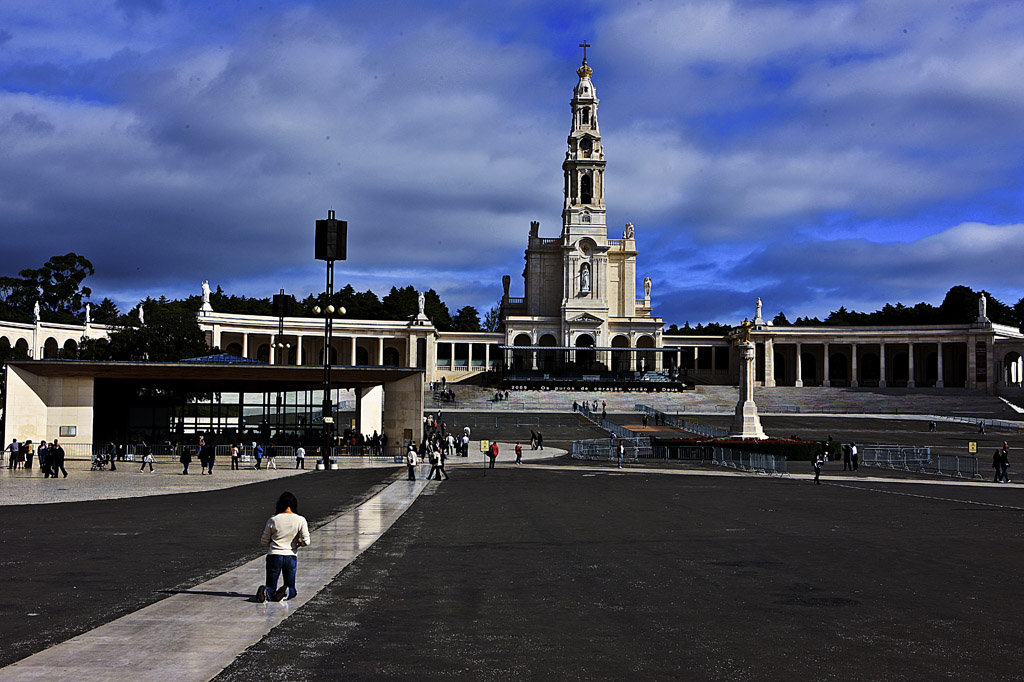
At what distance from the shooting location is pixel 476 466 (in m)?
40.6

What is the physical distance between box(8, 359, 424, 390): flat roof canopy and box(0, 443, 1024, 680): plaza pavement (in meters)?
20.1

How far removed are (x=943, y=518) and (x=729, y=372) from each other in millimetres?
100665

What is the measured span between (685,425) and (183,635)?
5591 cm

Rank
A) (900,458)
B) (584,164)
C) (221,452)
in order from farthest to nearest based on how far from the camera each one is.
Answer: (584,164)
(221,452)
(900,458)

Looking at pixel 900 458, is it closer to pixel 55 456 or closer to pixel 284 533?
pixel 55 456

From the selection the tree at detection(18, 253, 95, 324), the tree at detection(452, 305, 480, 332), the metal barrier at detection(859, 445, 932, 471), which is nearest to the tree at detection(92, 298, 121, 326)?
the tree at detection(18, 253, 95, 324)

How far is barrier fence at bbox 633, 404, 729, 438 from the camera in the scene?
57.2 metres

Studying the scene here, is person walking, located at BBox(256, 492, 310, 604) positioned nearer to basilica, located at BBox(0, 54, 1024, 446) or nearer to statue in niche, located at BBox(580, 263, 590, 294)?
basilica, located at BBox(0, 54, 1024, 446)

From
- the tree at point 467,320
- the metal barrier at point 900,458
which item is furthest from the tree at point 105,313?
the metal barrier at point 900,458

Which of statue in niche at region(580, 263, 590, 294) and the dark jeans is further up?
statue in niche at region(580, 263, 590, 294)

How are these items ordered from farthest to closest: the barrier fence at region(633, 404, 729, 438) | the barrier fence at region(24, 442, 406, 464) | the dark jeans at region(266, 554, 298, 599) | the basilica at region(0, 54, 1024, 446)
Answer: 1. the basilica at region(0, 54, 1024, 446)
2. the barrier fence at region(633, 404, 729, 438)
3. the barrier fence at region(24, 442, 406, 464)
4. the dark jeans at region(266, 554, 298, 599)

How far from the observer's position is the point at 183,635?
Result: 31.2ft

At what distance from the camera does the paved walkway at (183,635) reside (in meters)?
8.17

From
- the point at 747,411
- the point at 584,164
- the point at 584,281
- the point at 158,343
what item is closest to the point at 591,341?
the point at 584,281
